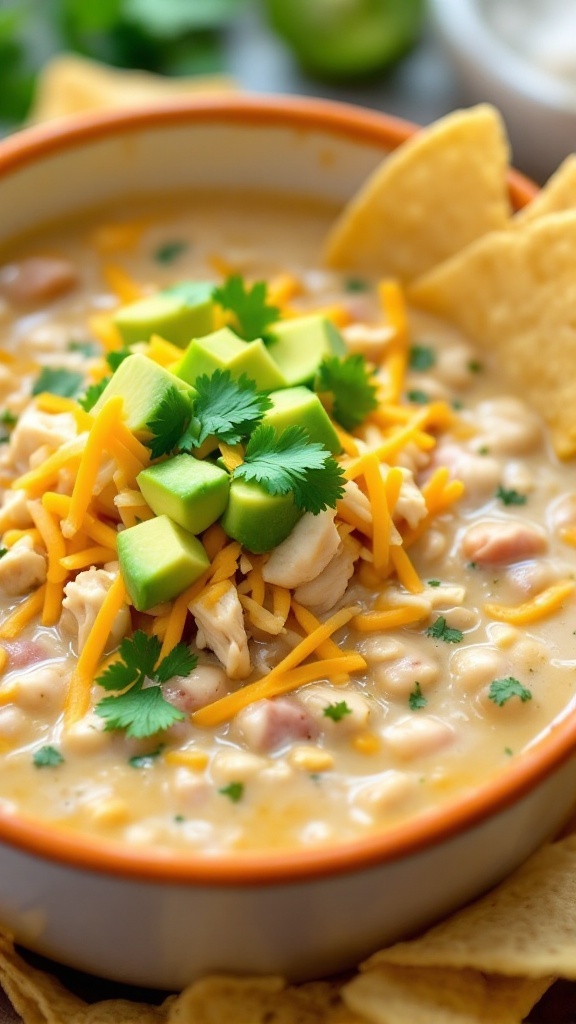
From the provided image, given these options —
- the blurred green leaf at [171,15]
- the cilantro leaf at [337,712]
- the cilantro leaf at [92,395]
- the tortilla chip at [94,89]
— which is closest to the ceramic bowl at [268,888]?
the cilantro leaf at [337,712]

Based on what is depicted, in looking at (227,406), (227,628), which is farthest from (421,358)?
(227,628)

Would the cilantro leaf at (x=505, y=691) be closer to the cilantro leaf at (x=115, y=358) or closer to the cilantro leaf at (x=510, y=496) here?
the cilantro leaf at (x=510, y=496)

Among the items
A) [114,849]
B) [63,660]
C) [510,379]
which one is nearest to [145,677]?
[63,660]

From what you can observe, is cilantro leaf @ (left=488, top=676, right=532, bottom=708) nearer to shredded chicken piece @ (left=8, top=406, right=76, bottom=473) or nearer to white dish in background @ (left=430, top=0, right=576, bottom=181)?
shredded chicken piece @ (left=8, top=406, right=76, bottom=473)

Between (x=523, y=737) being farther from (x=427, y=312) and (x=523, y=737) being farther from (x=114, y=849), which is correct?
(x=427, y=312)

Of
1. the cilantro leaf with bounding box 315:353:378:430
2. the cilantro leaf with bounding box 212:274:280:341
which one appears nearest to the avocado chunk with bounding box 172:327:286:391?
the cilantro leaf with bounding box 315:353:378:430

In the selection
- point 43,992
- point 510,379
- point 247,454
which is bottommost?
point 43,992

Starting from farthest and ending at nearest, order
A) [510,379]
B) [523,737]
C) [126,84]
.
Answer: [126,84] < [510,379] < [523,737]
